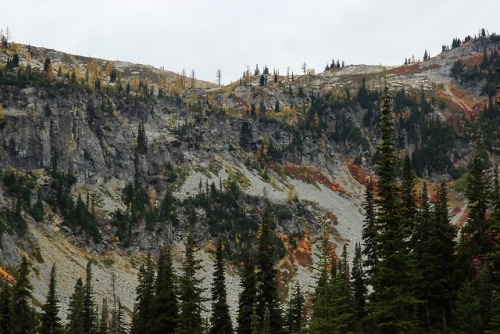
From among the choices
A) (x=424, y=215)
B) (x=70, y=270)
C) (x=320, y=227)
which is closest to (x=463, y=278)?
(x=424, y=215)

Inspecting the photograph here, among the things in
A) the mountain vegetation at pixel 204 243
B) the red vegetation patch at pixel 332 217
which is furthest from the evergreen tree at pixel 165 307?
the red vegetation patch at pixel 332 217

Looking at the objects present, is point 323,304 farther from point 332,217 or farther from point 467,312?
point 332,217

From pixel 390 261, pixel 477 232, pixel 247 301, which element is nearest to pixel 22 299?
pixel 247 301

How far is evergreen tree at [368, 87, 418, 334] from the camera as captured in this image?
28781mm

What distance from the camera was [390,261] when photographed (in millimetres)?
29281

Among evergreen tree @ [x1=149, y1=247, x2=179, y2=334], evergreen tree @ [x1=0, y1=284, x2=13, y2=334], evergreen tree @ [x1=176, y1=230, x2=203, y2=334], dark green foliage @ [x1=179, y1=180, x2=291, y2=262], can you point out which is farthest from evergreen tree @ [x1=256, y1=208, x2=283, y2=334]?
dark green foliage @ [x1=179, y1=180, x2=291, y2=262]

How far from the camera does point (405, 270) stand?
29391mm

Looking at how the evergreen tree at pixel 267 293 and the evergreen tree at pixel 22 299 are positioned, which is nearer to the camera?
the evergreen tree at pixel 267 293

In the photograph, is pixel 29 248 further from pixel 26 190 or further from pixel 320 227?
pixel 320 227

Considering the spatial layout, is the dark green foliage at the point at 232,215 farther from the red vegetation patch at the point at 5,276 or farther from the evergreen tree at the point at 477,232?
the evergreen tree at the point at 477,232

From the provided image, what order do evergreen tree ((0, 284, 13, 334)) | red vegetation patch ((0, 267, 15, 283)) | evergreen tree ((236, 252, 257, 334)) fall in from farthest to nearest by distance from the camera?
red vegetation patch ((0, 267, 15, 283)) < evergreen tree ((0, 284, 13, 334)) < evergreen tree ((236, 252, 257, 334))

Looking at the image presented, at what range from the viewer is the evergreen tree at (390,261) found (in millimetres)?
28781

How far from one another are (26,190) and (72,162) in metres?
31.6

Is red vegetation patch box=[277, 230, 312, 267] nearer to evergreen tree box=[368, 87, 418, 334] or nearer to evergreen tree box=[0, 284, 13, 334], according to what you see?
evergreen tree box=[0, 284, 13, 334]
